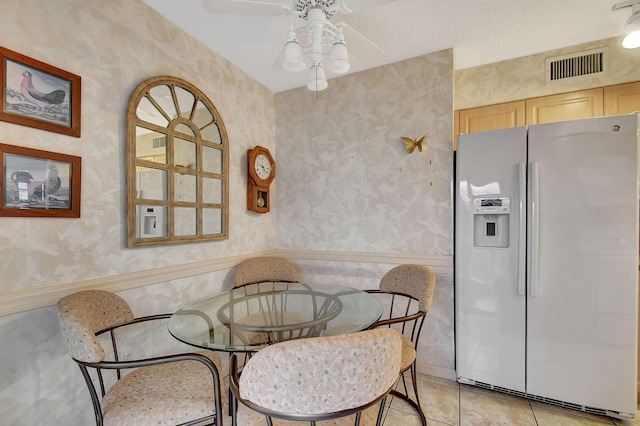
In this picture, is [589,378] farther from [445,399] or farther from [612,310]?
[445,399]

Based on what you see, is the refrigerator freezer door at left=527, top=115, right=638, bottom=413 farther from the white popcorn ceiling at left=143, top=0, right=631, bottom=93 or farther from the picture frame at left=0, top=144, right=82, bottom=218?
the picture frame at left=0, top=144, right=82, bottom=218

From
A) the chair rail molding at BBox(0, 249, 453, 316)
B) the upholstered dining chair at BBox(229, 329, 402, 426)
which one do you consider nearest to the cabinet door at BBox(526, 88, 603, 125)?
the chair rail molding at BBox(0, 249, 453, 316)

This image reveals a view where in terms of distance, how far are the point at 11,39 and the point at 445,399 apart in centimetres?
314

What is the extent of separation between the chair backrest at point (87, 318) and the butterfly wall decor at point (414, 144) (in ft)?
7.22

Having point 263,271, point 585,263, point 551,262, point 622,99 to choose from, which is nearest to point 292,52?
point 263,271

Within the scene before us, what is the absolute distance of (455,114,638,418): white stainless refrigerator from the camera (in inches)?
67.3

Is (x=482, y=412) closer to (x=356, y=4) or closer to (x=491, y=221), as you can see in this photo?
(x=491, y=221)

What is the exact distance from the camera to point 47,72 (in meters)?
1.35

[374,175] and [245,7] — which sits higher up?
[245,7]

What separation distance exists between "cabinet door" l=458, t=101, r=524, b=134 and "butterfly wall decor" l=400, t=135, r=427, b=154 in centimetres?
57

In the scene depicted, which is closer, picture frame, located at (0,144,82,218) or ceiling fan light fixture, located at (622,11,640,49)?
picture frame, located at (0,144,82,218)

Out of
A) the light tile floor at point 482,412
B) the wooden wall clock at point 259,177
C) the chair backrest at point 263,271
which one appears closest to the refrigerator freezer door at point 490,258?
the light tile floor at point 482,412

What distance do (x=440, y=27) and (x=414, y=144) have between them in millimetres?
812

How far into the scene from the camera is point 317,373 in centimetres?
81
